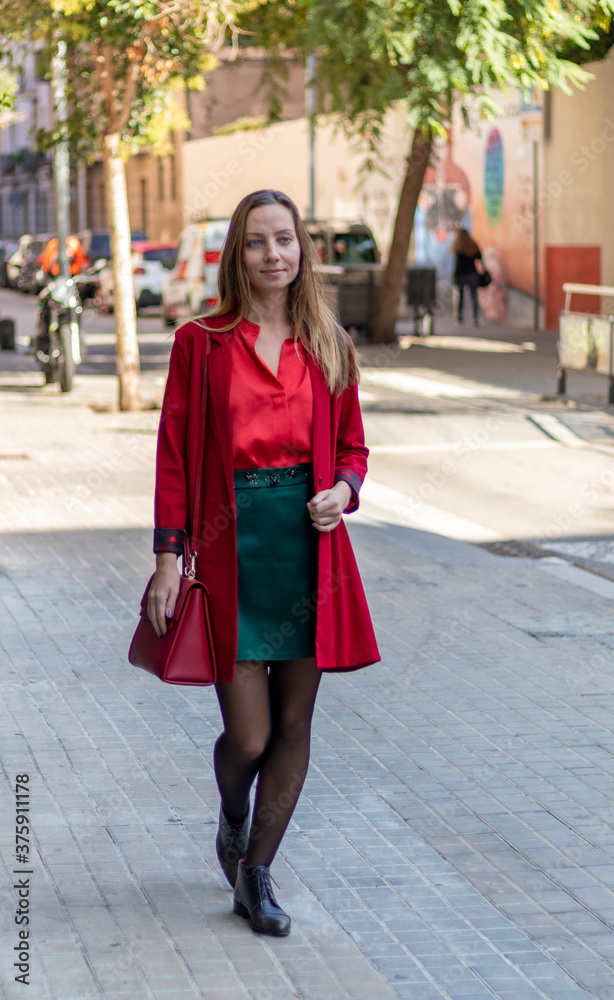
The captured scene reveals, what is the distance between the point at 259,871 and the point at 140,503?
6.53 meters

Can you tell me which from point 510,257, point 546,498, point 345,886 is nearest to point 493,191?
point 510,257

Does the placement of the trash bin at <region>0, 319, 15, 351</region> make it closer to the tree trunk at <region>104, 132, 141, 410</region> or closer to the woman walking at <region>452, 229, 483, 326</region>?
the woman walking at <region>452, 229, 483, 326</region>

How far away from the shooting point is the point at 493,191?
2805 centimetres

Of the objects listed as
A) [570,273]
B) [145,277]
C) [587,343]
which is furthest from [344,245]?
[587,343]

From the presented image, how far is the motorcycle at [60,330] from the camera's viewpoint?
16672mm

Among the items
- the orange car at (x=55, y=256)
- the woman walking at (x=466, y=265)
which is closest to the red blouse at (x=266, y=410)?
the orange car at (x=55, y=256)

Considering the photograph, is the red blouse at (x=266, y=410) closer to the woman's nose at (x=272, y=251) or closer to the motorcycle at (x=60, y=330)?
the woman's nose at (x=272, y=251)

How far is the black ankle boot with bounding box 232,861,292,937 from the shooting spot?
3.76 metres

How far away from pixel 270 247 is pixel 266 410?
40 centimetres

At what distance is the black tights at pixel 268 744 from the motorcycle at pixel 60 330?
1318cm

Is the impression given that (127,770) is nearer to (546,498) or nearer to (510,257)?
(546,498)

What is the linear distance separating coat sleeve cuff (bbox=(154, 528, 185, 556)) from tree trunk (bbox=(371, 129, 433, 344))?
17.8 meters

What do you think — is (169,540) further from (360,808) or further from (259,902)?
(360,808)

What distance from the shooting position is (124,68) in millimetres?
14898
